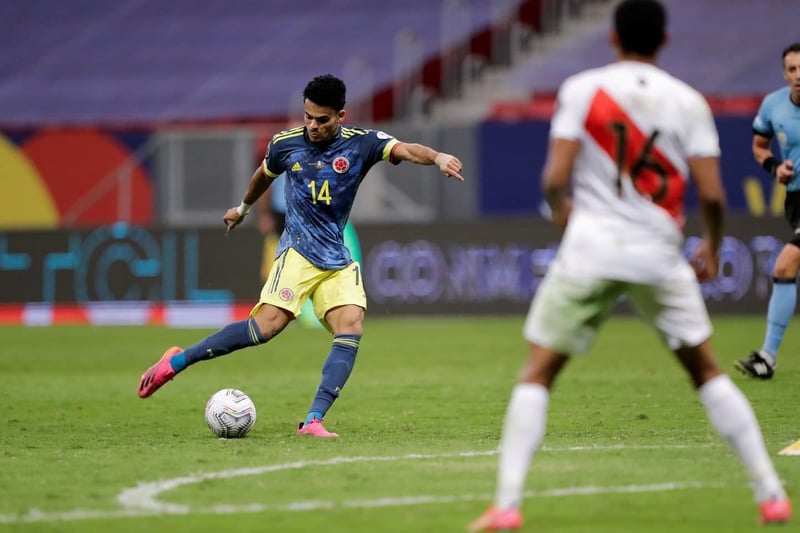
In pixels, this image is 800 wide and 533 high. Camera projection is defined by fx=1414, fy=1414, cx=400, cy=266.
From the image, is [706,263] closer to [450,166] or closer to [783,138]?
[450,166]

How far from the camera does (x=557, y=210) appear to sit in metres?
5.44

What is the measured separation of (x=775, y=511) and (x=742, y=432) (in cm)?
31

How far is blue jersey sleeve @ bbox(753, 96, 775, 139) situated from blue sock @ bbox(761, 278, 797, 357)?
116 centimetres

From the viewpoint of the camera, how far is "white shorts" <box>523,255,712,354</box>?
5.25 meters

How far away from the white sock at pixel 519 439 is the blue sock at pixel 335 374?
3.32 m

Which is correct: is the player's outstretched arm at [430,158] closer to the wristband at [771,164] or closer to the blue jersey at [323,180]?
the blue jersey at [323,180]

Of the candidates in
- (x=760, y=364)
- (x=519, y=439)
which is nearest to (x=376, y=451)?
(x=519, y=439)

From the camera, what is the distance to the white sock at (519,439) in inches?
198

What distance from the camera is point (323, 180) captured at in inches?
344

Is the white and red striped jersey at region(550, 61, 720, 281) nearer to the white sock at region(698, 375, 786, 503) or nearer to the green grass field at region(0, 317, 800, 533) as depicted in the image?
the white sock at region(698, 375, 786, 503)

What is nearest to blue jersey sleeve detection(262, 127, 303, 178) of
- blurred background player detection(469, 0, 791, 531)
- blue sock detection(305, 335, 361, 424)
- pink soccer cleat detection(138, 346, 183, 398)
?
blue sock detection(305, 335, 361, 424)

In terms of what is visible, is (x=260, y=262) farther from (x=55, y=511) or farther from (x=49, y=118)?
(x=55, y=511)

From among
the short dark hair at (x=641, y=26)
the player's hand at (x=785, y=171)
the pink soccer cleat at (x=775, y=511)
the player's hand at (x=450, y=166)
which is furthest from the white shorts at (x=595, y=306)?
the player's hand at (x=785, y=171)

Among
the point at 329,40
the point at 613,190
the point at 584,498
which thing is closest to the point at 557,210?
the point at 613,190
